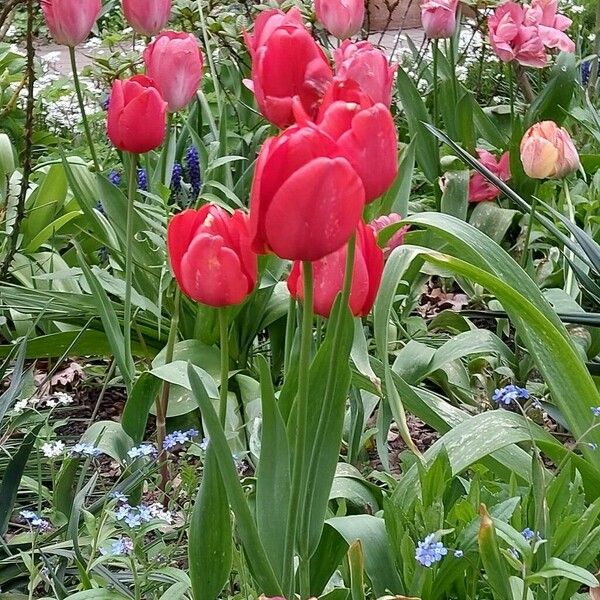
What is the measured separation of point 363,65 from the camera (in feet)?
3.44

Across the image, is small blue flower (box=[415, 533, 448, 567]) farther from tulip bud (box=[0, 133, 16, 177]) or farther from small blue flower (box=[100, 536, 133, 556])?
tulip bud (box=[0, 133, 16, 177])

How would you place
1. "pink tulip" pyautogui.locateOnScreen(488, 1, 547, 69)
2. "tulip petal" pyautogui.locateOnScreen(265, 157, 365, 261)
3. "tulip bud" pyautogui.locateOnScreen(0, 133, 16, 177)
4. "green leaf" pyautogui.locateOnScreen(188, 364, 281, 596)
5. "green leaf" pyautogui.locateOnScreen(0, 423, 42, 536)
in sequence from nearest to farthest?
"tulip petal" pyautogui.locateOnScreen(265, 157, 365, 261) < "green leaf" pyautogui.locateOnScreen(188, 364, 281, 596) < "green leaf" pyautogui.locateOnScreen(0, 423, 42, 536) < "pink tulip" pyautogui.locateOnScreen(488, 1, 547, 69) < "tulip bud" pyautogui.locateOnScreen(0, 133, 16, 177)

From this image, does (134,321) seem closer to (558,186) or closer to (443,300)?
(443,300)

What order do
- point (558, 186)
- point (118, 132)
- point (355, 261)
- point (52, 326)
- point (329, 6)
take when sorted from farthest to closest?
point (558, 186)
point (52, 326)
point (329, 6)
point (118, 132)
point (355, 261)

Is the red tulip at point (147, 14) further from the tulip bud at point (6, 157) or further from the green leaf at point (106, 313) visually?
the tulip bud at point (6, 157)

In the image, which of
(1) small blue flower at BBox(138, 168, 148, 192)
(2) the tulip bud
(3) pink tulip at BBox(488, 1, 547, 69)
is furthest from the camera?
(2) the tulip bud

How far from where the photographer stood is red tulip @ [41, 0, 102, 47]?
1812 mm

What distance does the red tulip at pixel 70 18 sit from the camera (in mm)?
1812

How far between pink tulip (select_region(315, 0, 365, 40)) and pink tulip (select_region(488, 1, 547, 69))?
758mm

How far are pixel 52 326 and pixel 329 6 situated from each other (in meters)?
0.97

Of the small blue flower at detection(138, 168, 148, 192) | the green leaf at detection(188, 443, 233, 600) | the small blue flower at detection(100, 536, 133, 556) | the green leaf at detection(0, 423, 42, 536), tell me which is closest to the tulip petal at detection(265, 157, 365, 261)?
the green leaf at detection(188, 443, 233, 600)

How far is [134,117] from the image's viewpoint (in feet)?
5.04

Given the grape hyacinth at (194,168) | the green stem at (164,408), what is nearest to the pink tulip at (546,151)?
the green stem at (164,408)

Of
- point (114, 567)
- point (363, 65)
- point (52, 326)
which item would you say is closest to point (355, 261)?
point (363, 65)
